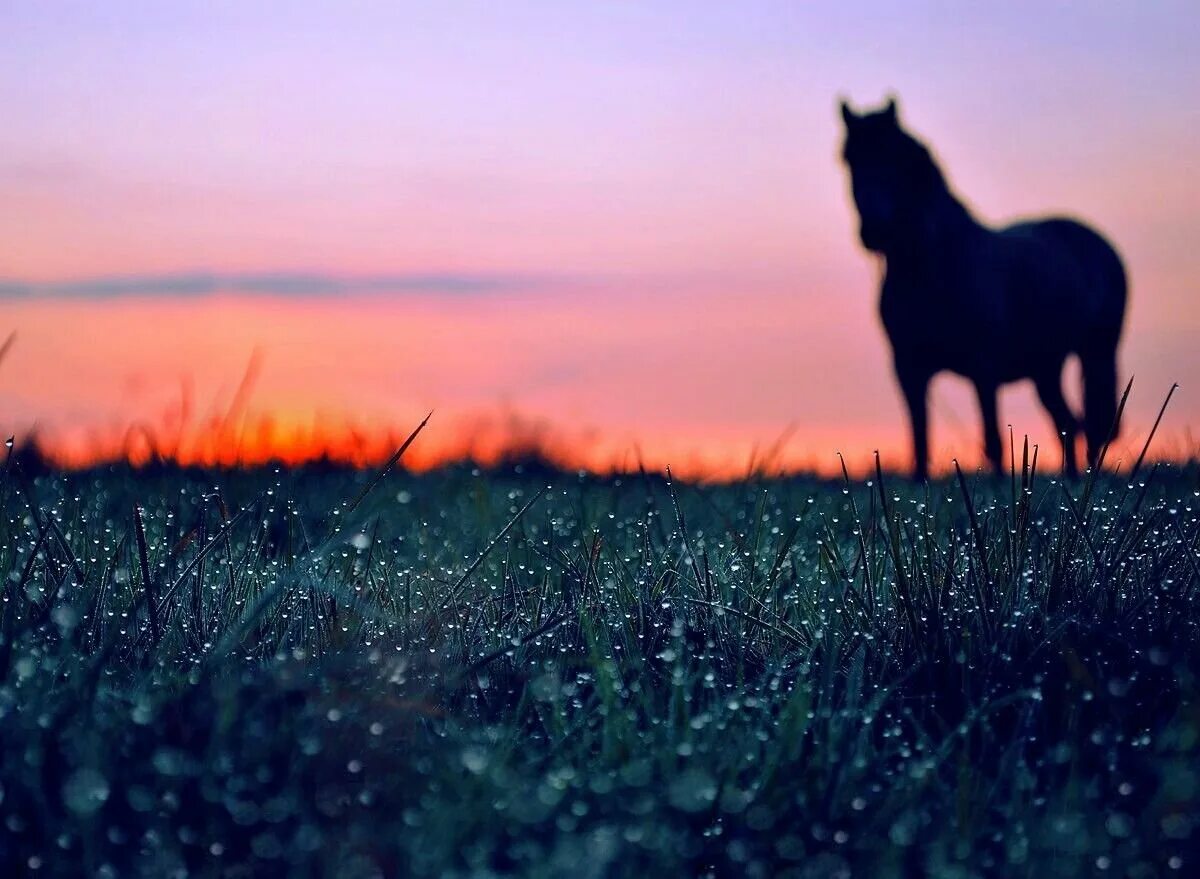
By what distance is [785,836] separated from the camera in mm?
1589

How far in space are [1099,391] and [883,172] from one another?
263 centimetres

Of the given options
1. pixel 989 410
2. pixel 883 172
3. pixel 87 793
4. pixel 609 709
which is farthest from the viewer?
pixel 989 410

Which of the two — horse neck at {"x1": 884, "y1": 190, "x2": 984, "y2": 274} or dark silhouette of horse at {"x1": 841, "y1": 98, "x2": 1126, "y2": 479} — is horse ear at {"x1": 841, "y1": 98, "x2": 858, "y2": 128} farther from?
horse neck at {"x1": 884, "y1": 190, "x2": 984, "y2": 274}

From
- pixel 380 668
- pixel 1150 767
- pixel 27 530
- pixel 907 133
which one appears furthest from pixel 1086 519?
pixel 907 133

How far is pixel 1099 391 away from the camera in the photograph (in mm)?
8555

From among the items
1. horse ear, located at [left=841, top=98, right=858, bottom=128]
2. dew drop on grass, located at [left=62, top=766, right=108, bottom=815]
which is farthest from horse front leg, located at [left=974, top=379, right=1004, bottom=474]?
dew drop on grass, located at [left=62, top=766, right=108, bottom=815]

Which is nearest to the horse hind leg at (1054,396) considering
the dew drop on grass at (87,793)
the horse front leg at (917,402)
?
the horse front leg at (917,402)

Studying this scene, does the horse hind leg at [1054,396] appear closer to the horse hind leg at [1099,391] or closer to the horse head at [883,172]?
the horse hind leg at [1099,391]

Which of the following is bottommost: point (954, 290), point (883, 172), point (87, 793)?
point (87, 793)

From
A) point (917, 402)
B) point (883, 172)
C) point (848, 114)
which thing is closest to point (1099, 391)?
point (917, 402)

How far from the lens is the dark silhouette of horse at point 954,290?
6.98 metres

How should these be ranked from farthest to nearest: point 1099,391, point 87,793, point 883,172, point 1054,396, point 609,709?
point 1099,391 < point 1054,396 < point 883,172 < point 609,709 < point 87,793

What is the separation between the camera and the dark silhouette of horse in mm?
6980

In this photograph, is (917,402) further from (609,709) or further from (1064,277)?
(609,709)
